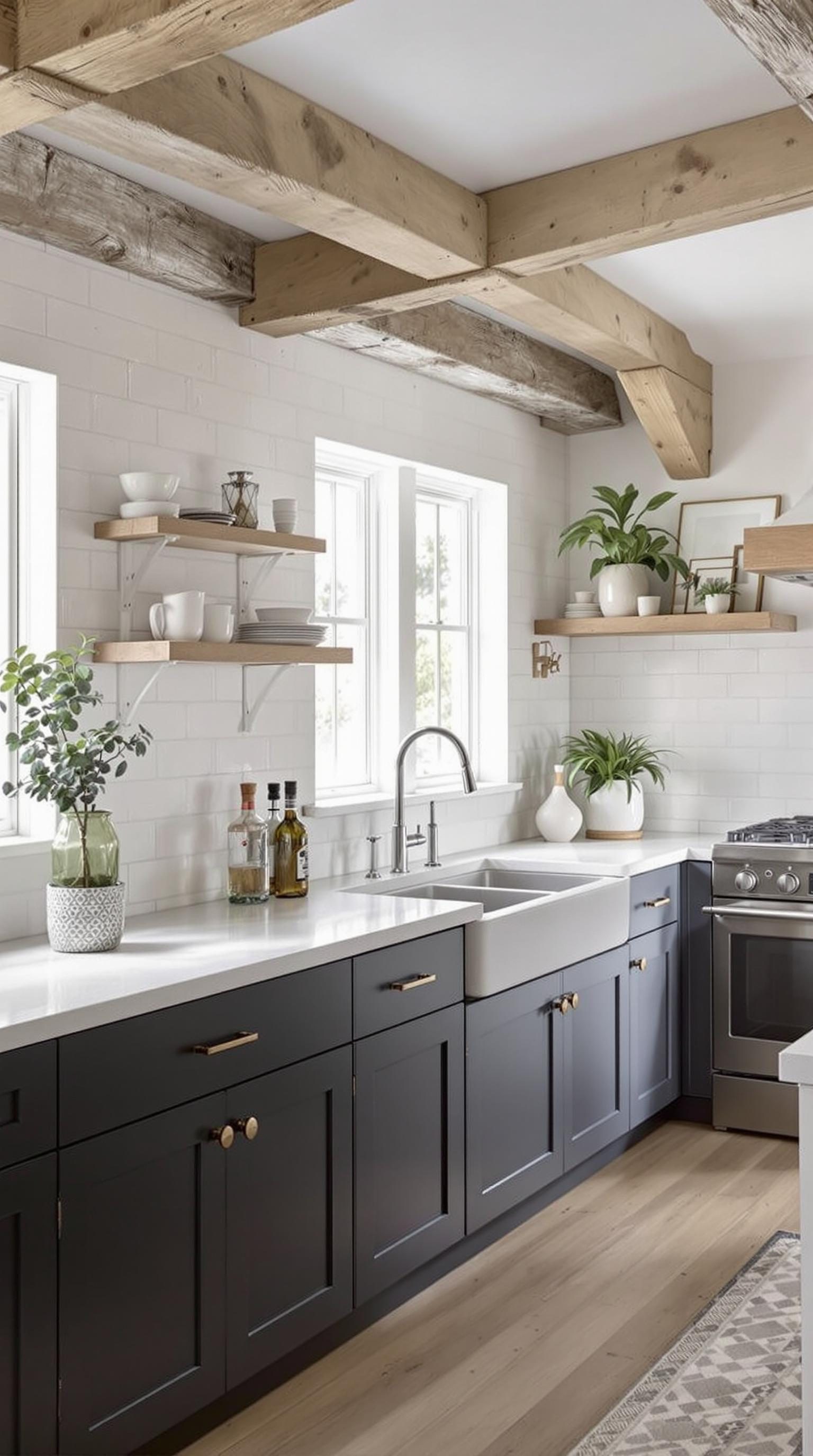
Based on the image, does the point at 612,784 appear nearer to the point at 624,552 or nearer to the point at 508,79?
the point at 624,552

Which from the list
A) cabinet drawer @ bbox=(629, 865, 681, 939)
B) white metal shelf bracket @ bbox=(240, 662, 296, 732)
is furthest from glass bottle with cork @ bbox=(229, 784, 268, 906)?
cabinet drawer @ bbox=(629, 865, 681, 939)

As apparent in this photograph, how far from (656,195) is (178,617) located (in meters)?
1.46

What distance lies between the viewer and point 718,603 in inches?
198

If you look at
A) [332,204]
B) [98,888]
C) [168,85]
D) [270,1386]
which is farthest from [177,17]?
[270,1386]

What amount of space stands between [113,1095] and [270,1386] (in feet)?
3.02

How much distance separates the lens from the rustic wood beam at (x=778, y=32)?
6.89ft

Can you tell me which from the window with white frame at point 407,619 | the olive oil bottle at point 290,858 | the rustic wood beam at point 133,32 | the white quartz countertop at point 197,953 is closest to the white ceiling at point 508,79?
the rustic wood beam at point 133,32

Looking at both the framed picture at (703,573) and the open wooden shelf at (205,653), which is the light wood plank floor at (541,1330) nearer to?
the open wooden shelf at (205,653)

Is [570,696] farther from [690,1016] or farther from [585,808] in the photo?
[690,1016]

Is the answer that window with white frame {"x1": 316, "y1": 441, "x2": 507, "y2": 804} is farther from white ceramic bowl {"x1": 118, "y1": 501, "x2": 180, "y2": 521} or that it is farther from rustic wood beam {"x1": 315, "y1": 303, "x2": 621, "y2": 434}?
A: white ceramic bowl {"x1": 118, "y1": 501, "x2": 180, "y2": 521}

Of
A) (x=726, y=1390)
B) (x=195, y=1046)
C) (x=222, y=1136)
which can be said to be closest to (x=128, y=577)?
(x=195, y=1046)

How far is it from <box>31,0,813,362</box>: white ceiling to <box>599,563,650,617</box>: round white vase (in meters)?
2.05

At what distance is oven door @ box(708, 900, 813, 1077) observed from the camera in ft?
14.6

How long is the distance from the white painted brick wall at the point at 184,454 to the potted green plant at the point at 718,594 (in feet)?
3.79
